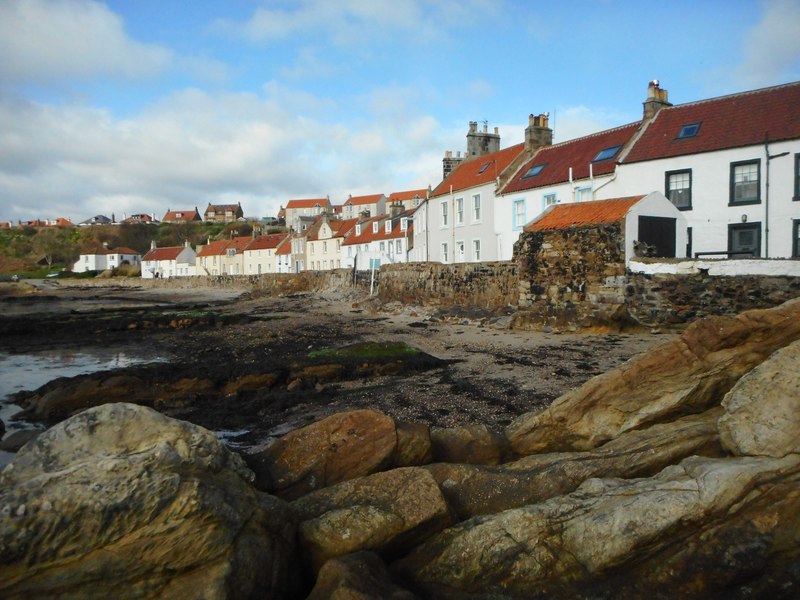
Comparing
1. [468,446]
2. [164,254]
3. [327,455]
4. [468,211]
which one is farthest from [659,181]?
[164,254]

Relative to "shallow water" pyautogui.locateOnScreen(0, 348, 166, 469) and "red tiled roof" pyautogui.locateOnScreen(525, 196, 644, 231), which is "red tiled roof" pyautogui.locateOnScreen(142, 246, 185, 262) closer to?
"shallow water" pyautogui.locateOnScreen(0, 348, 166, 469)

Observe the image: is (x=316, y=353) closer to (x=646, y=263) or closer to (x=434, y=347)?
(x=434, y=347)

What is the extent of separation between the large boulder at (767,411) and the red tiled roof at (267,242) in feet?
290

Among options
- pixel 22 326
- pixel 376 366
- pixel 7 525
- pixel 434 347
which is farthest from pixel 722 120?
pixel 22 326

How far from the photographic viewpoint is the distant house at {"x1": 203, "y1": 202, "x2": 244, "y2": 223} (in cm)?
16238

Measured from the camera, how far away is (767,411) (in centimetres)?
557

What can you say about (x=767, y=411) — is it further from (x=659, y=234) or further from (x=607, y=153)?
(x=607, y=153)

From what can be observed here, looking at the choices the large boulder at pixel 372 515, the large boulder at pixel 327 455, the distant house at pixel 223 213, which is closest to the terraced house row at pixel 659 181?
the large boulder at pixel 327 455

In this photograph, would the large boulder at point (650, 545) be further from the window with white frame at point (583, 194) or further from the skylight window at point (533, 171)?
the skylight window at point (533, 171)

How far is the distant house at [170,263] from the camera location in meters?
110

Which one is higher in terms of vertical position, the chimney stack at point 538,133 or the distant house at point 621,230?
the chimney stack at point 538,133

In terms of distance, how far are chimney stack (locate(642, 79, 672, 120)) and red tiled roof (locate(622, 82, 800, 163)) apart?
33cm

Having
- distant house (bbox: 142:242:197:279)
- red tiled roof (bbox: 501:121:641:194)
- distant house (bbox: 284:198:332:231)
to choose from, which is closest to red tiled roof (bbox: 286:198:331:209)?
distant house (bbox: 284:198:332:231)

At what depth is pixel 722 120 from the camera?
2608 centimetres
